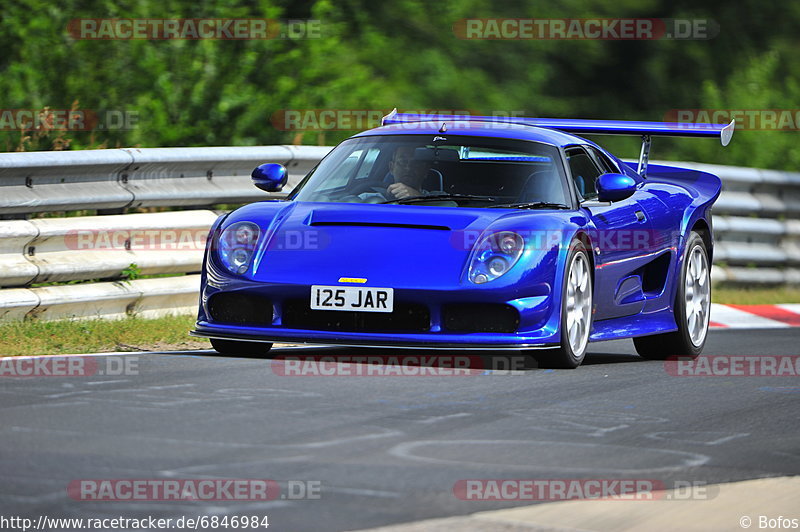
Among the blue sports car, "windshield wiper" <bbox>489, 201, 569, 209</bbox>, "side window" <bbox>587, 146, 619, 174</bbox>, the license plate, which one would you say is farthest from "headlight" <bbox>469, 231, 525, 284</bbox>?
"side window" <bbox>587, 146, 619, 174</bbox>

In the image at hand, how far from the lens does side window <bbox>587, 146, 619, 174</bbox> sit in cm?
977

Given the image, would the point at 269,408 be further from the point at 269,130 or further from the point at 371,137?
the point at 269,130

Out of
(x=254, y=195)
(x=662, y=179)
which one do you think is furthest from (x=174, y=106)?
(x=662, y=179)

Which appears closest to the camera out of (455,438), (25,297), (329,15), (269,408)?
(455,438)

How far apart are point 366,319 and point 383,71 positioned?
1712cm

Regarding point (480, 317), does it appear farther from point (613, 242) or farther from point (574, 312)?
point (613, 242)

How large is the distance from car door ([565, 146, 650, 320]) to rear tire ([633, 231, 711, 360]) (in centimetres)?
52

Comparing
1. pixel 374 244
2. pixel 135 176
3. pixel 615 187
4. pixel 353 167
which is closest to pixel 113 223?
pixel 135 176

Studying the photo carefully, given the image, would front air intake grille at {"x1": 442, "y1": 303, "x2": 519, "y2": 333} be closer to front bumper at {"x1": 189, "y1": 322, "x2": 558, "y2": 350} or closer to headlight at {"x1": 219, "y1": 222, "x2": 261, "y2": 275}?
front bumper at {"x1": 189, "y1": 322, "x2": 558, "y2": 350}

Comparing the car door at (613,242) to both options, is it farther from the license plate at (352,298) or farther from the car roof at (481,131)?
the license plate at (352,298)

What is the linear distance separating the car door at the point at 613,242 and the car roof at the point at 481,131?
12 cm

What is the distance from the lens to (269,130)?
16.6 meters

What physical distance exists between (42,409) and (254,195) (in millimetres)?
5245

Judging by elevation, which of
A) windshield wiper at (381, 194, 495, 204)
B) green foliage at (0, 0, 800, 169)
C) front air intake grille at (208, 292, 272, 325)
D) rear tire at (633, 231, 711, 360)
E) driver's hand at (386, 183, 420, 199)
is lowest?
rear tire at (633, 231, 711, 360)
